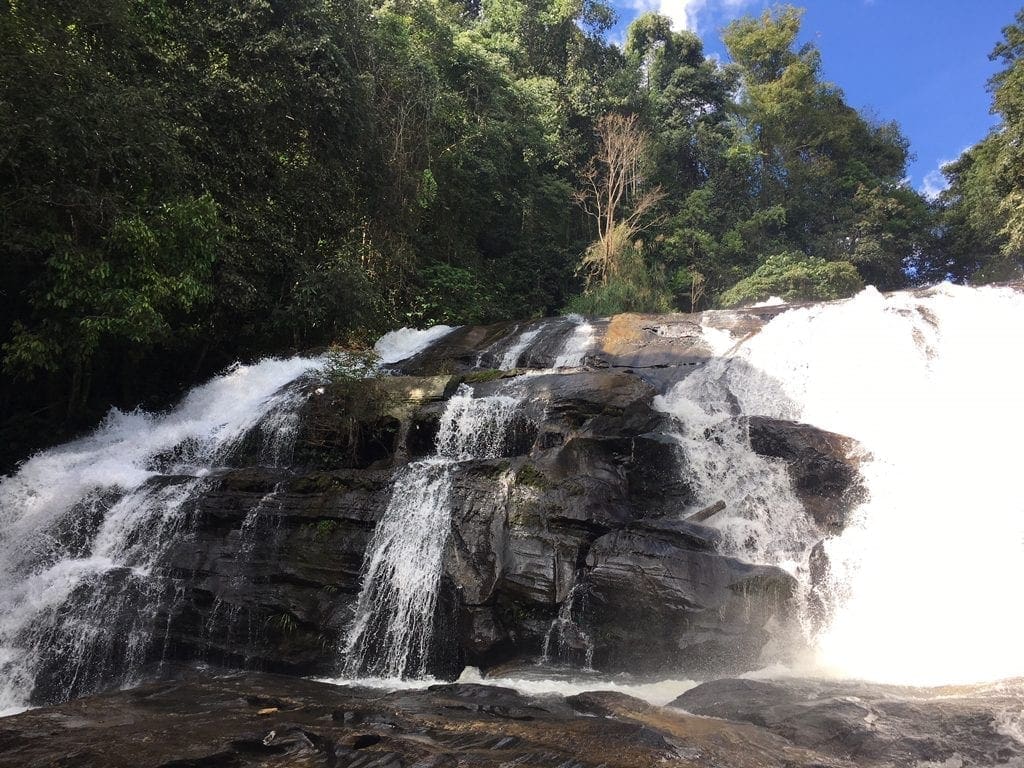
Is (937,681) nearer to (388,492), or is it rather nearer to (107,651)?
(388,492)

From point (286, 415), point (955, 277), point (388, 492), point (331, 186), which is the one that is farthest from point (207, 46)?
point (955, 277)

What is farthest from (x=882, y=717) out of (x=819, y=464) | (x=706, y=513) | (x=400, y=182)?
(x=400, y=182)

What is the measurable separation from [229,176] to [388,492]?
9.91 meters

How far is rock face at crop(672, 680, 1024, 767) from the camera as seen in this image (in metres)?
4.18

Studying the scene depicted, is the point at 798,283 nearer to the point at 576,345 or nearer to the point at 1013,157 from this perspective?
the point at 1013,157

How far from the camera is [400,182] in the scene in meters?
18.5

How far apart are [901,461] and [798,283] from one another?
16539 mm

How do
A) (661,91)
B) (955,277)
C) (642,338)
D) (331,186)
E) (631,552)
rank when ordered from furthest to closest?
(661,91) < (955,277) < (331,186) < (642,338) < (631,552)

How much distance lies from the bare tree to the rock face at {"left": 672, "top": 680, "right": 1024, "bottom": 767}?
17.9 m

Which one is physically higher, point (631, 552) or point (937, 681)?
point (631, 552)

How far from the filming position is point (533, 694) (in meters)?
5.66

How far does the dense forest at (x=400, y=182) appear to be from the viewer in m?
9.45

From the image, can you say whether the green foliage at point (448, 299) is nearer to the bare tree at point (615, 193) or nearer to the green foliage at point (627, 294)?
the green foliage at point (627, 294)

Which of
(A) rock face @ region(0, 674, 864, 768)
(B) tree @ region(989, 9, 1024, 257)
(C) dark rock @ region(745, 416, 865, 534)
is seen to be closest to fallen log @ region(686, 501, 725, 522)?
(C) dark rock @ region(745, 416, 865, 534)
